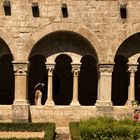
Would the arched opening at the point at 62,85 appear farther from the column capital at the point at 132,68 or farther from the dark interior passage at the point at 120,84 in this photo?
the column capital at the point at 132,68

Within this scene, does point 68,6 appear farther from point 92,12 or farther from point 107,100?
point 107,100

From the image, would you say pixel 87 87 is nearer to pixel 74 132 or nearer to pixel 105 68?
pixel 105 68

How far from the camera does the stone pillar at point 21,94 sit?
23859mm

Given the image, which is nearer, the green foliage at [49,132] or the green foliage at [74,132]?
the green foliage at [74,132]

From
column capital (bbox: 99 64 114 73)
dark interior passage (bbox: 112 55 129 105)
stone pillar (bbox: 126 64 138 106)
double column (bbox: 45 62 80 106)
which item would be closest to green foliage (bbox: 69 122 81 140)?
double column (bbox: 45 62 80 106)

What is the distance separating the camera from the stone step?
20742 mm

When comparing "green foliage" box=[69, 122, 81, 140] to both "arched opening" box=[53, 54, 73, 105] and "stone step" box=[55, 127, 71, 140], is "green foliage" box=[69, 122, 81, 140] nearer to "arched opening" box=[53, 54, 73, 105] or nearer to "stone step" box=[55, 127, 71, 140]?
"stone step" box=[55, 127, 71, 140]

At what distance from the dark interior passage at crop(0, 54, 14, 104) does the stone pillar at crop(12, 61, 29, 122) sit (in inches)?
243

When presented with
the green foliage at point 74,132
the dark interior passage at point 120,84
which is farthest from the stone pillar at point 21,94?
the dark interior passage at point 120,84

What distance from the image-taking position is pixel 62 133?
2177cm

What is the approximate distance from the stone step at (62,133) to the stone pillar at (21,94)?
5.79 feet

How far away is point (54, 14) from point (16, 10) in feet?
5.88

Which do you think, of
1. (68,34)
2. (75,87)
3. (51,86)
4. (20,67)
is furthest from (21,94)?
(68,34)

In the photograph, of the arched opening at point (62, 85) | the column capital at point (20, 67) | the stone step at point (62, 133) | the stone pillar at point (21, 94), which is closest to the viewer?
the stone step at point (62, 133)
